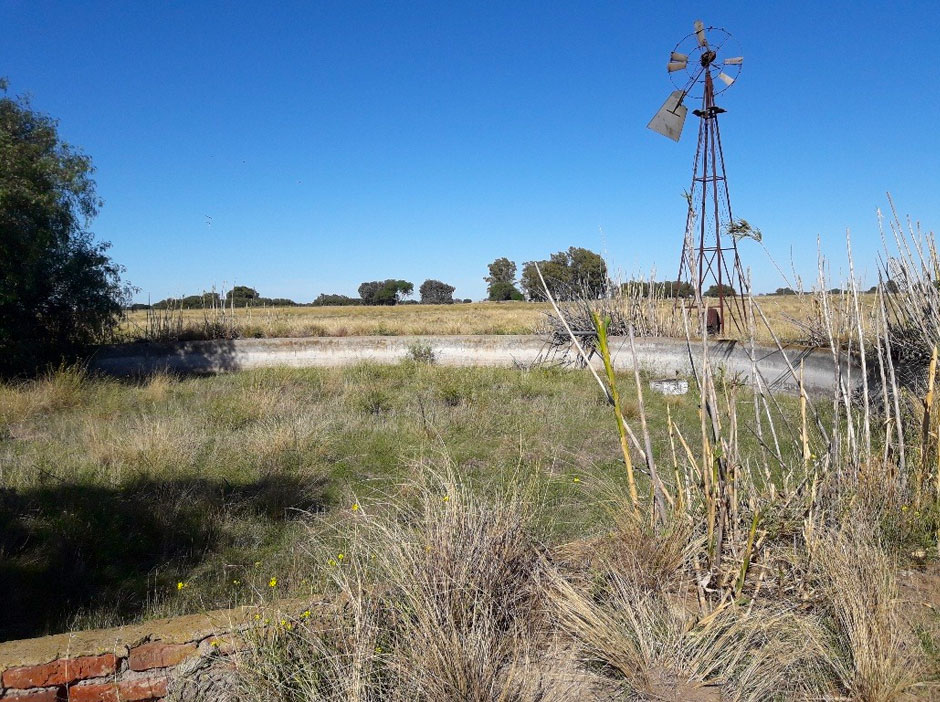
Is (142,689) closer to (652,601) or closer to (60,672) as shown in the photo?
(60,672)

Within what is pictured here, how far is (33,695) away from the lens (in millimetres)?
2756

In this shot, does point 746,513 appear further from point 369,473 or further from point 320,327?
point 320,327

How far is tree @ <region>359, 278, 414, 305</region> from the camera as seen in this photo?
78938 millimetres

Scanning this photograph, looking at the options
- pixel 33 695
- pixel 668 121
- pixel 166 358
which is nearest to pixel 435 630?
pixel 33 695

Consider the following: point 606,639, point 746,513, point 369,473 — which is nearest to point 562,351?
point 369,473

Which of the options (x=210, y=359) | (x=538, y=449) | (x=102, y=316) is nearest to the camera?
(x=538, y=449)

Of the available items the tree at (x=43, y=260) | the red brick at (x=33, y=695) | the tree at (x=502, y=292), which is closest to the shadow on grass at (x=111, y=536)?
the red brick at (x=33, y=695)

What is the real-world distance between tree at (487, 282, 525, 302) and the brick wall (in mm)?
68274

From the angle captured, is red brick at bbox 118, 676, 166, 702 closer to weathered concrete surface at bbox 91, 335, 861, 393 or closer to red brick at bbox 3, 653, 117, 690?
red brick at bbox 3, 653, 117, 690

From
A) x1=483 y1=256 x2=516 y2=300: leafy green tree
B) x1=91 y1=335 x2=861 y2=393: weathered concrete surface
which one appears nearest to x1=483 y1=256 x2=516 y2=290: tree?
x1=483 y1=256 x2=516 y2=300: leafy green tree

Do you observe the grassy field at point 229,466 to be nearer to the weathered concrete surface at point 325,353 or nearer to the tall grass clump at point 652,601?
the tall grass clump at point 652,601

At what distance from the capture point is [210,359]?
1438 centimetres

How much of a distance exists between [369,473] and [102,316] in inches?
372

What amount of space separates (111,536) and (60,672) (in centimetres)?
245
